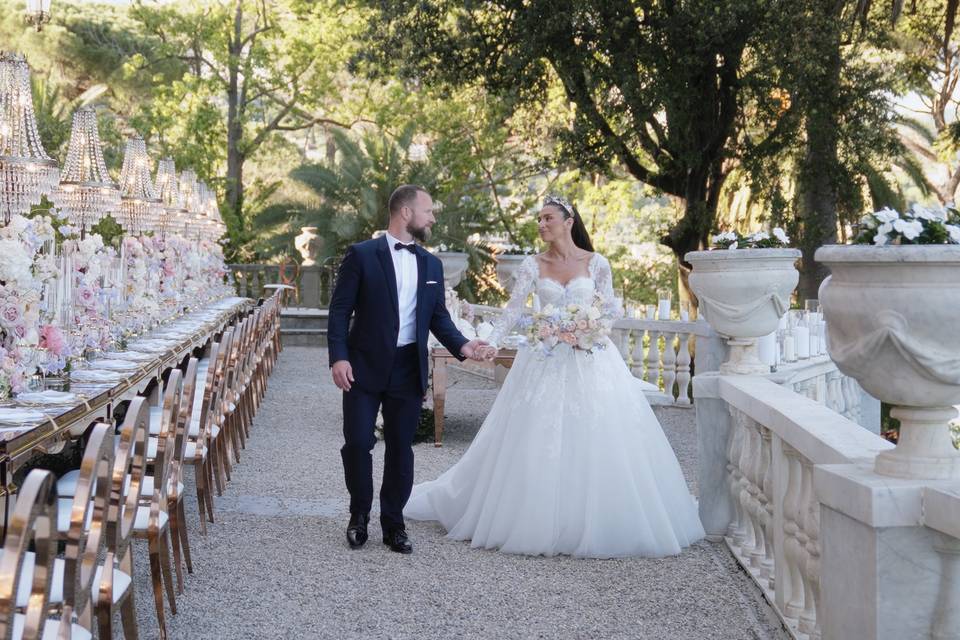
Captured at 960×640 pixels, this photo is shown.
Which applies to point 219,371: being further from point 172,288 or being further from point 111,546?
point 172,288

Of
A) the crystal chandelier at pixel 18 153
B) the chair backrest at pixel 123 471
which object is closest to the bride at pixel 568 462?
the crystal chandelier at pixel 18 153

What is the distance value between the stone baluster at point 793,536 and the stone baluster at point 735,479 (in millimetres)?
1360

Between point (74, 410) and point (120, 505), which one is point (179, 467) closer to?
point (74, 410)

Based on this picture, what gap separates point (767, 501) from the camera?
5406 mm

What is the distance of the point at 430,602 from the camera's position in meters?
5.42

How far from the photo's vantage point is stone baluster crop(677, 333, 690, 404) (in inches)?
500

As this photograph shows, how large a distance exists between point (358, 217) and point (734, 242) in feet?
66.4

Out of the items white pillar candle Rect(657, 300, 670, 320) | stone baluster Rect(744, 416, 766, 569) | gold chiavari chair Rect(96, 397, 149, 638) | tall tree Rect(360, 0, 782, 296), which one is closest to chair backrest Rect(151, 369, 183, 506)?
gold chiavari chair Rect(96, 397, 149, 638)

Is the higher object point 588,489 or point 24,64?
point 24,64

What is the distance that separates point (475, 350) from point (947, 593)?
12.1ft

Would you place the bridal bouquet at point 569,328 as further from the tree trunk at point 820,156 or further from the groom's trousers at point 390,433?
the tree trunk at point 820,156

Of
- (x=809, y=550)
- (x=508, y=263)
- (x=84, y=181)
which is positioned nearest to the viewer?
(x=809, y=550)

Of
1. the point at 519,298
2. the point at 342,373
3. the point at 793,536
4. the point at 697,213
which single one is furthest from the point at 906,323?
the point at 697,213

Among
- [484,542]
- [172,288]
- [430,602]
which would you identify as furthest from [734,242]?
[172,288]
